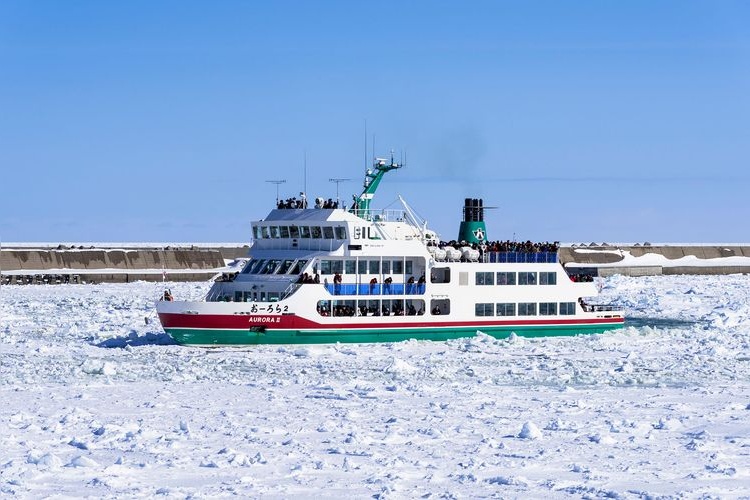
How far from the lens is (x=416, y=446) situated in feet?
63.3

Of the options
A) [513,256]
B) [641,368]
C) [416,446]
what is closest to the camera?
[416,446]

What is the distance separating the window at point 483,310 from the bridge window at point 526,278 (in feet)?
5.93

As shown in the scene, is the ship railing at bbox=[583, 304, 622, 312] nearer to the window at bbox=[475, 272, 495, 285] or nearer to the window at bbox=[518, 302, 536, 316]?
the window at bbox=[518, 302, 536, 316]

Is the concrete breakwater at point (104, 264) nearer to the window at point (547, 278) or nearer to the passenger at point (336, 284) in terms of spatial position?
the window at point (547, 278)

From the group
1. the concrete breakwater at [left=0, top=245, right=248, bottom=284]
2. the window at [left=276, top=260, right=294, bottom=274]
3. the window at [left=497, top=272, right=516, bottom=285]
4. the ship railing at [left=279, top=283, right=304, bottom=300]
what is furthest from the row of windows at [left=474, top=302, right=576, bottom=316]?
the concrete breakwater at [left=0, top=245, right=248, bottom=284]

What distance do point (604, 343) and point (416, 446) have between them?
865 inches

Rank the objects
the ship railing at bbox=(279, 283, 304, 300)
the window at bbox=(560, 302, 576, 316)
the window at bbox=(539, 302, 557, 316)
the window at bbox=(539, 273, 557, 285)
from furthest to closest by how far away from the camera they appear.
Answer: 1. the window at bbox=(560, 302, 576, 316)
2. the window at bbox=(539, 273, 557, 285)
3. the window at bbox=(539, 302, 557, 316)
4. the ship railing at bbox=(279, 283, 304, 300)

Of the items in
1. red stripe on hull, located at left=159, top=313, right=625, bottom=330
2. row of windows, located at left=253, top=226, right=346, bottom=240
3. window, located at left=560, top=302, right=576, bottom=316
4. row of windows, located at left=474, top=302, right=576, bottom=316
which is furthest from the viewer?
window, located at left=560, top=302, right=576, bottom=316

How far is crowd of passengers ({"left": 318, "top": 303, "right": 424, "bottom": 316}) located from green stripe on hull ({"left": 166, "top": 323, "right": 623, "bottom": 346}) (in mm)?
715

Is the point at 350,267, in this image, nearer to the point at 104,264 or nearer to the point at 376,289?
the point at 376,289

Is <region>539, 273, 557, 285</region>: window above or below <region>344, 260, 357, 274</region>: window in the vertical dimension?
below

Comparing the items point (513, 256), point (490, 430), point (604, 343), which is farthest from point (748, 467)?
point (513, 256)

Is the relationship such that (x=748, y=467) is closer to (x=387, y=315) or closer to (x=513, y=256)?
(x=387, y=315)

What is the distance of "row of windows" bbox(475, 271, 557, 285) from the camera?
42.3m
